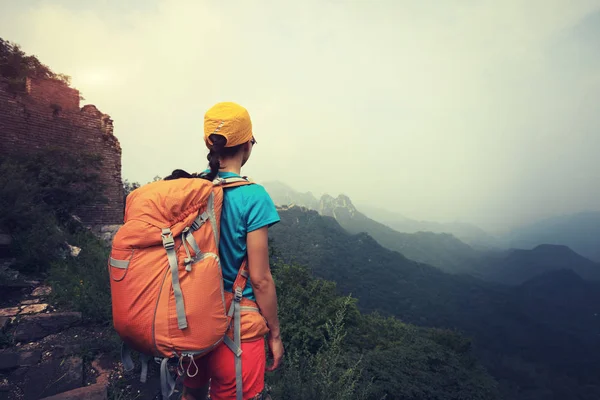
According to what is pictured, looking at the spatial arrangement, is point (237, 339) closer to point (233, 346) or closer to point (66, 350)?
point (233, 346)

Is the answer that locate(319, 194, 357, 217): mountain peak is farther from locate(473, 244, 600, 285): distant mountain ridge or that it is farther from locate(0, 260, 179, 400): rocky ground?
locate(0, 260, 179, 400): rocky ground

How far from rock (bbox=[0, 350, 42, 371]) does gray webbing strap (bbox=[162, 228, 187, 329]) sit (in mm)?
3792

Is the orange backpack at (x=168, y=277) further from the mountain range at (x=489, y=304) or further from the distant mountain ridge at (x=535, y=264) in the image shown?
the distant mountain ridge at (x=535, y=264)

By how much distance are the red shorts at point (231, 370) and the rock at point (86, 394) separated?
2347 mm

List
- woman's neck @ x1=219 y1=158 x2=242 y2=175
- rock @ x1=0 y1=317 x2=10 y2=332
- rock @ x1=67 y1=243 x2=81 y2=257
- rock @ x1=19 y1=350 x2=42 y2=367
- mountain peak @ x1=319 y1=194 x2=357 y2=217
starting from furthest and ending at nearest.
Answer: mountain peak @ x1=319 y1=194 x2=357 y2=217 < rock @ x1=67 y1=243 x2=81 y2=257 < rock @ x1=0 y1=317 x2=10 y2=332 < rock @ x1=19 y1=350 x2=42 y2=367 < woman's neck @ x1=219 y1=158 x2=242 y2=175

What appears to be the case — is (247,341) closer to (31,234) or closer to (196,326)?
(196,326)

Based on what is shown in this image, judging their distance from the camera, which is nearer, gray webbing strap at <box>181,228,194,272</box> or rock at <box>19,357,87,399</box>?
gray webbing strap at <box>181,228,194,272</box>

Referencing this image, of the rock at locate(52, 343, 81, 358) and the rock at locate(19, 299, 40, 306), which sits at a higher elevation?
the rock at locate(19, 299, 40, 306)

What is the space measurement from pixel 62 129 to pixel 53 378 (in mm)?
8054

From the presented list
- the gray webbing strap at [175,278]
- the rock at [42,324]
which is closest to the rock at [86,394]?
the rock at [42,324]

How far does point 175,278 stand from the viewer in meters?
1.09

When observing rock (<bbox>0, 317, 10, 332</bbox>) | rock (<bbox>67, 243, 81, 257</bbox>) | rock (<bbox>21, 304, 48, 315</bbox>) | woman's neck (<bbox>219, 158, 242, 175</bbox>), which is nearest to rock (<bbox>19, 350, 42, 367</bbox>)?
rock (<bbox>0, 317, 10, 332</bbox>)

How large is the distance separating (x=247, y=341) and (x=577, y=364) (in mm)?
53491

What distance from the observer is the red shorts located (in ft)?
4.24
